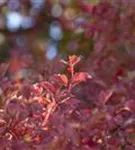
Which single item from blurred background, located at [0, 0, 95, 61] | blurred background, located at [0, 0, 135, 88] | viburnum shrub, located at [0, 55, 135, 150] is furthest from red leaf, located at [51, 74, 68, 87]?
blurred background, located at [0, 0, 95, 61]

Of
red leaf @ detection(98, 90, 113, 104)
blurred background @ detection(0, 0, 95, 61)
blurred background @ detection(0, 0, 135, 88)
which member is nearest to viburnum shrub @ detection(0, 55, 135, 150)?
red leaf @ detection(98, 90, 113, 104)

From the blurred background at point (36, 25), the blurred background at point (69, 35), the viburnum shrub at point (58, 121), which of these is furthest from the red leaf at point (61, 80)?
the blurred background at point (36, 25)

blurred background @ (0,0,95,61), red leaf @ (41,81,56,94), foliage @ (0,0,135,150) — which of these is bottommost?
blurred background @ (0,0,95,61)

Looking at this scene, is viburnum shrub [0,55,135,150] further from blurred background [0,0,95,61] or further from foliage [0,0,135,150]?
blurred background [0,0,95,61]

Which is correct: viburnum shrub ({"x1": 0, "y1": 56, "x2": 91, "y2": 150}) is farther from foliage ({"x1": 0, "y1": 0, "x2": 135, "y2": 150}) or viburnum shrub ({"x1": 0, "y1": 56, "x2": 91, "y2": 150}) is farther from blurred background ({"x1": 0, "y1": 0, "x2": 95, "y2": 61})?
blurred background ({"x1": 0, "y1": 0, "x2": 95, "y2": 61})

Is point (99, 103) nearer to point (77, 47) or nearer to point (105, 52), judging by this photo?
point (105, 52)

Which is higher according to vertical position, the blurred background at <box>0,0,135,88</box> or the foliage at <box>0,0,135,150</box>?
the foliage at <box>0,0,135,150</box>

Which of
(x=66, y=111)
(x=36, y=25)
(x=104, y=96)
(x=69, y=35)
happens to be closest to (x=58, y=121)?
(x=66, y=111)

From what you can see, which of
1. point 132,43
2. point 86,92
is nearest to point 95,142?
point 86,92

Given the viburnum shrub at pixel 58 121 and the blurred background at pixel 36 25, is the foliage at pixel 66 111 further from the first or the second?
the blurred background at pixel 36 25

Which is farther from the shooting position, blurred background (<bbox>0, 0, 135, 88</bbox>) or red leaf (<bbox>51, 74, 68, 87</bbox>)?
blurred background (<bbox>0, 0, 135, 88</bbox>)

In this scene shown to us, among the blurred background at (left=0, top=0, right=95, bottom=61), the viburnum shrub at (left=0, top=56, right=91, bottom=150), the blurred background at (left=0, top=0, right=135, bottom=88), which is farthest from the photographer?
the blurred background at (left=0, top=0, right=95, bottom=61)

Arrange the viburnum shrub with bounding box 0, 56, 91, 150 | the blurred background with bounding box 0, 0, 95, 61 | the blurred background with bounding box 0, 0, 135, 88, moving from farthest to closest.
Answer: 1. the blurred background with bounding box 0, 0, 95, 61
2. the blurred background with bounding box 0, 0, 135, 88
3. the viburnum shrub with bounding box 0, 56, 91, 150
